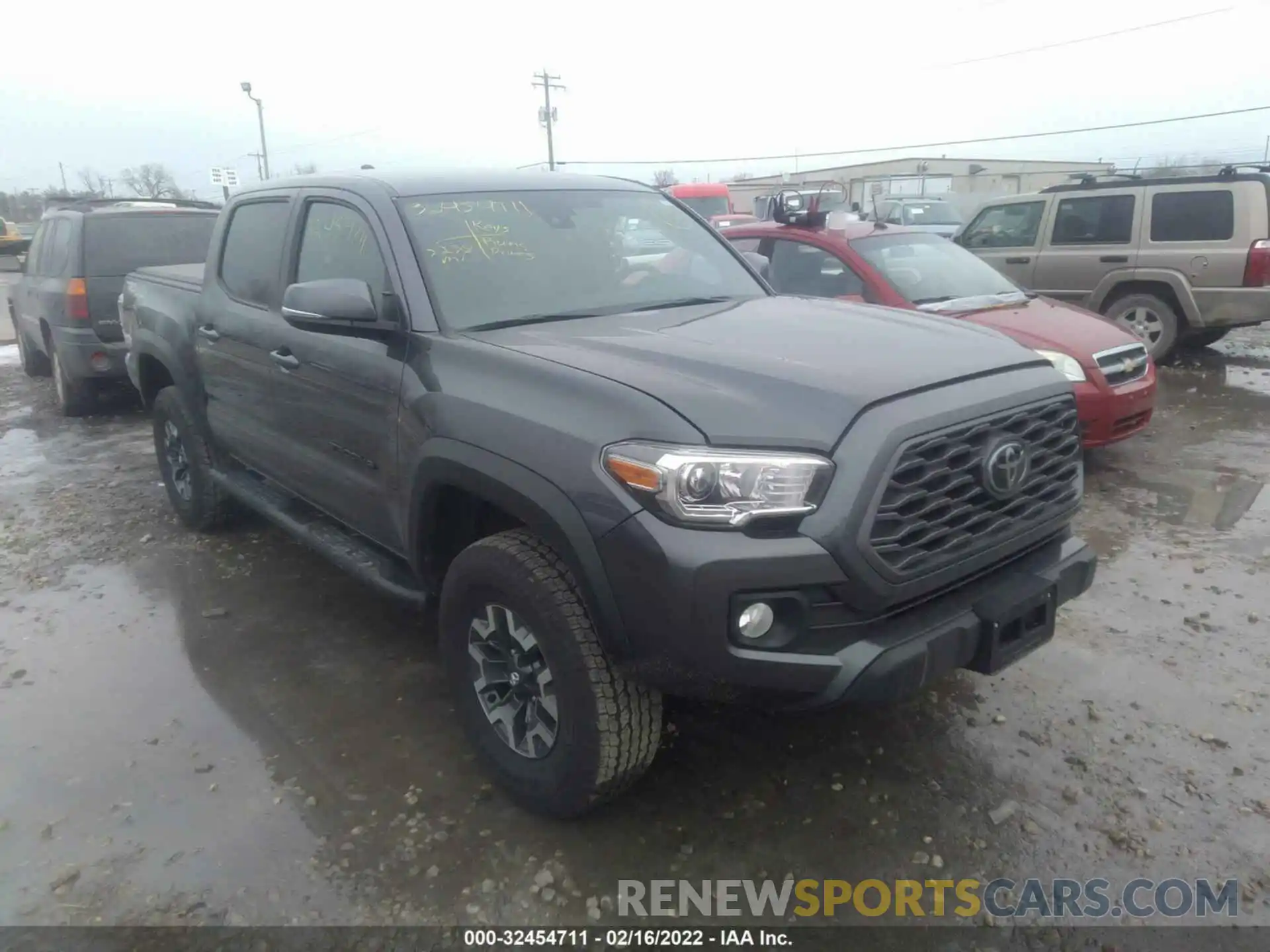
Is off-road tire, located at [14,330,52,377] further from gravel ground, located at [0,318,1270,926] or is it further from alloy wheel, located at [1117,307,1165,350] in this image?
alloy wheel, located at [1117,307,1165,350]

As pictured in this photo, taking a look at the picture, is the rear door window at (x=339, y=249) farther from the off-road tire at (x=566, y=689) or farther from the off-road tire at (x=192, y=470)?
→ the off-road tire at (x=192, y=470)

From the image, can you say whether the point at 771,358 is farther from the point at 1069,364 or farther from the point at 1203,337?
the point at 1203,337

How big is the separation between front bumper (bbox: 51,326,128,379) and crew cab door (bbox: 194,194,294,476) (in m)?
3.78

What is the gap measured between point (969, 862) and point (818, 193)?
5470 millimetres

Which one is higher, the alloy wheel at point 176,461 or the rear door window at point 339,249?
the rear door window at point 339,249

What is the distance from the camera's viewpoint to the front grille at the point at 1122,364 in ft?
18.4

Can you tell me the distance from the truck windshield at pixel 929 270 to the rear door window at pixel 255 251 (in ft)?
13.0

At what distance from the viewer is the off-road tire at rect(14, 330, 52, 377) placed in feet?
33.7

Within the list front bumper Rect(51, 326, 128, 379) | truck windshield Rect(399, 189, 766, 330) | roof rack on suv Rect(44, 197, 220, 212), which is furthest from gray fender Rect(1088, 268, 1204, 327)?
front bumper Rect(51, 326, 128, 379)

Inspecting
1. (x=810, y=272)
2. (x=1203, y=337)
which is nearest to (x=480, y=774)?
(x=810, y=272)

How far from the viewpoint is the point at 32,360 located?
10422 millimetres

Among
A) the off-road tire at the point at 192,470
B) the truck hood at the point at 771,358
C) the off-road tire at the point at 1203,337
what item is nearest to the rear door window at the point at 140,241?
the off-road tire at the point at 192,470

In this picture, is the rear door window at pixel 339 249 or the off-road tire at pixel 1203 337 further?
the off-road tire at pixel 1203 337

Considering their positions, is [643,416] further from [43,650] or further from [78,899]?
[43,650]
